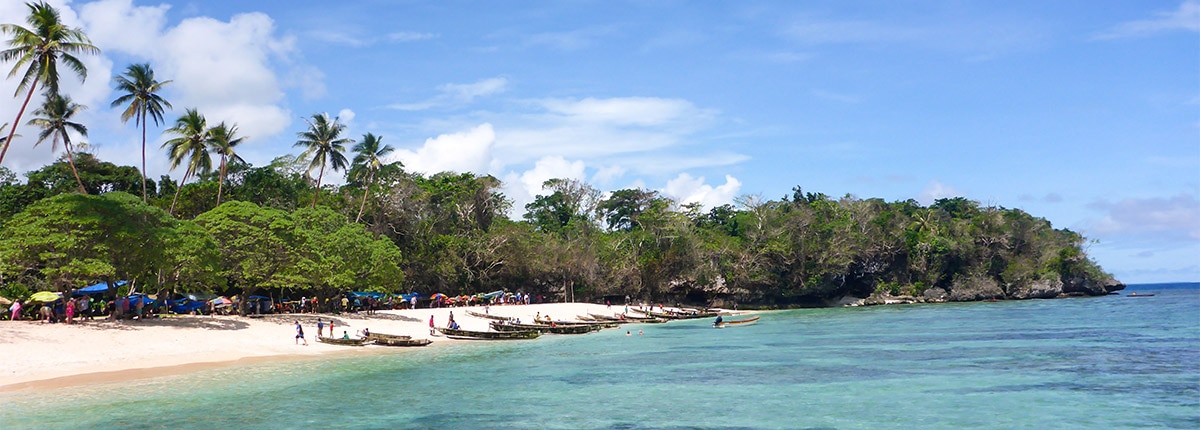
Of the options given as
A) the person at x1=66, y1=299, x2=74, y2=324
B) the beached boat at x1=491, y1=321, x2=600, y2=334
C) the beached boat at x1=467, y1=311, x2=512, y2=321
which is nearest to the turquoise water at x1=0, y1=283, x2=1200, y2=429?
the beached boat at x1=491, y1=321, x2=600, y2=334

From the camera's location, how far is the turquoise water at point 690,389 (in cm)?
2016

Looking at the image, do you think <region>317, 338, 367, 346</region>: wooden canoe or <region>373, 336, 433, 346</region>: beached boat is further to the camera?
<region>373, 336, 433, 346</region>: beached boat

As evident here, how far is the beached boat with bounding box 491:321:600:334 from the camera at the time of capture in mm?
46278

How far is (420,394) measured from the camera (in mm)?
24547

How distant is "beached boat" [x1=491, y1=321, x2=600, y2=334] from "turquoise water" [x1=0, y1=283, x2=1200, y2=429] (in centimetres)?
553

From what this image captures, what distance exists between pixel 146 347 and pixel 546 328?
72.9 ft

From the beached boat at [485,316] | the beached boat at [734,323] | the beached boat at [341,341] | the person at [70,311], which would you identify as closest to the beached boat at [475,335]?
the beached boat at [341,341]

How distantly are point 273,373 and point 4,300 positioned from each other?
17.2 metres

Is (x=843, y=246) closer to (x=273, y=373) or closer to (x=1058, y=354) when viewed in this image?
(x=1058, y=354)

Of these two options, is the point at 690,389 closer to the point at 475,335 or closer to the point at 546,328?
the point at 475,335

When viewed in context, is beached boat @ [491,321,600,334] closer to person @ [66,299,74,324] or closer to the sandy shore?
the sandy shore

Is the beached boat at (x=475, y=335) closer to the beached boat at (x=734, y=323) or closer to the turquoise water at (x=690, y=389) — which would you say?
the turquoise water at (x=690, y=389)

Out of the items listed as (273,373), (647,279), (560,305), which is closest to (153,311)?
(273,373)

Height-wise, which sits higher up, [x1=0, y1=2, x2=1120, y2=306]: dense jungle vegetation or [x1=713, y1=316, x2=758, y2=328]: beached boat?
[x1=0, y1=2, x2=1120, y2=306]: dense jungle vegetation
